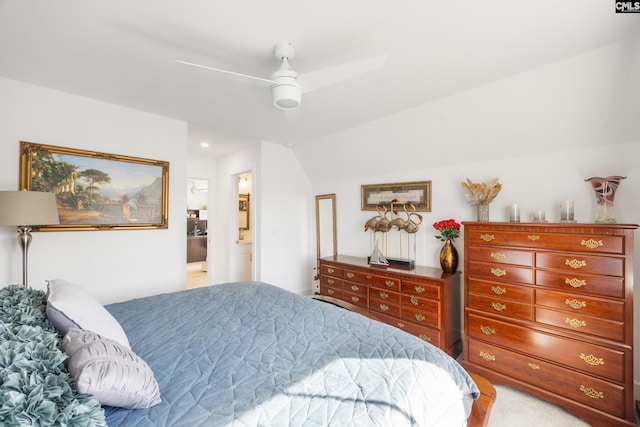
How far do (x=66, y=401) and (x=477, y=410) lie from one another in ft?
5.99

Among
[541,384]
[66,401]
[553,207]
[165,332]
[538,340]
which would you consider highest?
[553,207]

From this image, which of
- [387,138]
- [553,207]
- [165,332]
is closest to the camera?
[165,332]

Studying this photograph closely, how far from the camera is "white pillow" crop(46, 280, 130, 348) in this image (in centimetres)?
110

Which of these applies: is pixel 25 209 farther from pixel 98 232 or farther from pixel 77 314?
pixel 77 314

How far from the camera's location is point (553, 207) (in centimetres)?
239

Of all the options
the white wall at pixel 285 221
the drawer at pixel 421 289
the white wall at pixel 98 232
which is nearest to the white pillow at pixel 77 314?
the white wall at pixel 98 232

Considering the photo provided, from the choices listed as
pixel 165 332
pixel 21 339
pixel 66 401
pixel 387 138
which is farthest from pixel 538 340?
pixel 21 339

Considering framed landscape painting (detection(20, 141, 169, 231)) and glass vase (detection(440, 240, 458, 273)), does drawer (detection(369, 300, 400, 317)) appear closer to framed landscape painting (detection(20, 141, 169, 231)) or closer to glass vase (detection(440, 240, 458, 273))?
→ glass vase (detection(440, 240, 458, 273))

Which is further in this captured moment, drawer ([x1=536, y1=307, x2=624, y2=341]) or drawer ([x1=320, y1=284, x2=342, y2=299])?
drawer ([x1=320, y1=284, x2=342, y2=299])

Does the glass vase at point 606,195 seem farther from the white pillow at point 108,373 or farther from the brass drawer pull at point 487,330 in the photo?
Result: the white pillow at point 108,373

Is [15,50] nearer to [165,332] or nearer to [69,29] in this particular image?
[69,29]

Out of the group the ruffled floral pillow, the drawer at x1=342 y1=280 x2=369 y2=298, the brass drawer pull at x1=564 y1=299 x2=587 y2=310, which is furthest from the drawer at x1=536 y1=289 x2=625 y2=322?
the ruffled floral pillow

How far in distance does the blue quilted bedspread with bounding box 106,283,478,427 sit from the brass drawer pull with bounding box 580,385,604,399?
1232 mm

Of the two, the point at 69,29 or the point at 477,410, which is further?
the point at 69,29
